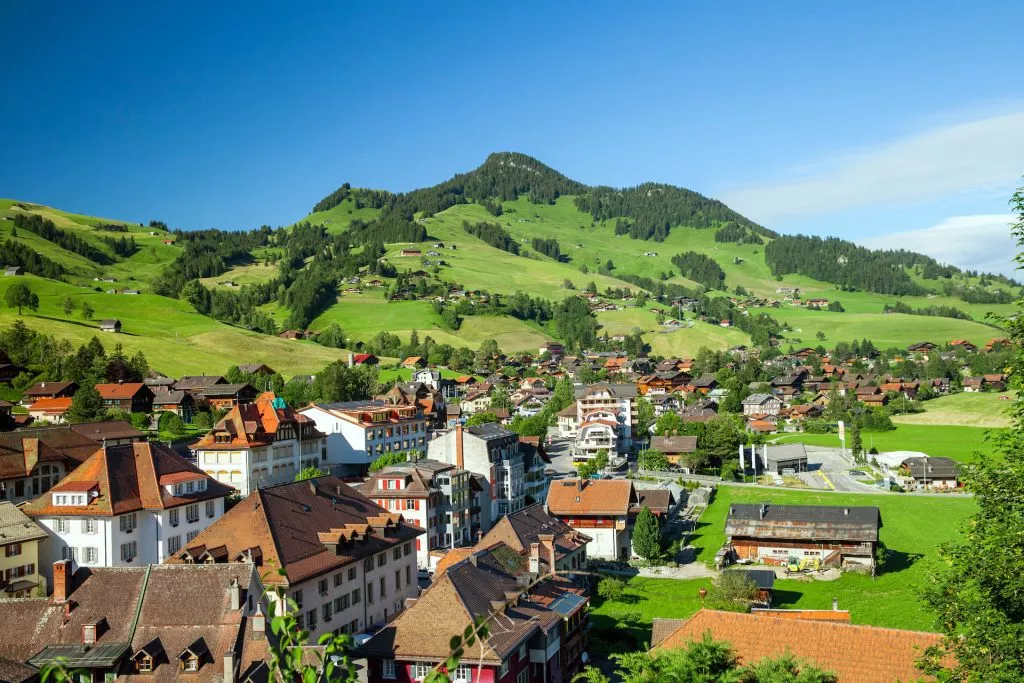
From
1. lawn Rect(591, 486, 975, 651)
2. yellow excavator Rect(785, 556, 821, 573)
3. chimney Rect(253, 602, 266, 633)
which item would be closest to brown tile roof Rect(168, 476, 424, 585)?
chimney Rect(253, 602, 266, 633)

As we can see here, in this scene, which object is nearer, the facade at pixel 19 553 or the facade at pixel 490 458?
the facade at pixel 19 553

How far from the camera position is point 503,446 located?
220 feet

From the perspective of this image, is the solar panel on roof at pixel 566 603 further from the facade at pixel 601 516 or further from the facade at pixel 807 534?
the facade at pixel 807 534

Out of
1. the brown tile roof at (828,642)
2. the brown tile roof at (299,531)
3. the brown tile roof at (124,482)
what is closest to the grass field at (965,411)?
the brown tile roof at (828,642)

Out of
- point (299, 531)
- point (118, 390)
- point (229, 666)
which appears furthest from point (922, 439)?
point (229, 666)

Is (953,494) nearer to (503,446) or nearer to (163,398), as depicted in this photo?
(503,446)

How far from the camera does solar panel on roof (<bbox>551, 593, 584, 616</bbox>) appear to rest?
3478 centimetres

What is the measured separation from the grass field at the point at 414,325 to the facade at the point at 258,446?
104 m

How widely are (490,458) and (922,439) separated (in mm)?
66584

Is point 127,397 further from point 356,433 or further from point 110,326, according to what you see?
point 110,326

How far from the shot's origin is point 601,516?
5828 cm

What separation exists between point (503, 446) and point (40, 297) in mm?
115079

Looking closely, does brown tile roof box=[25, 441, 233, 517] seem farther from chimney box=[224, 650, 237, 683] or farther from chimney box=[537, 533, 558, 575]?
chimney box=[224, 650, 237, 683]

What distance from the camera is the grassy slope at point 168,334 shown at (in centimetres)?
12569
